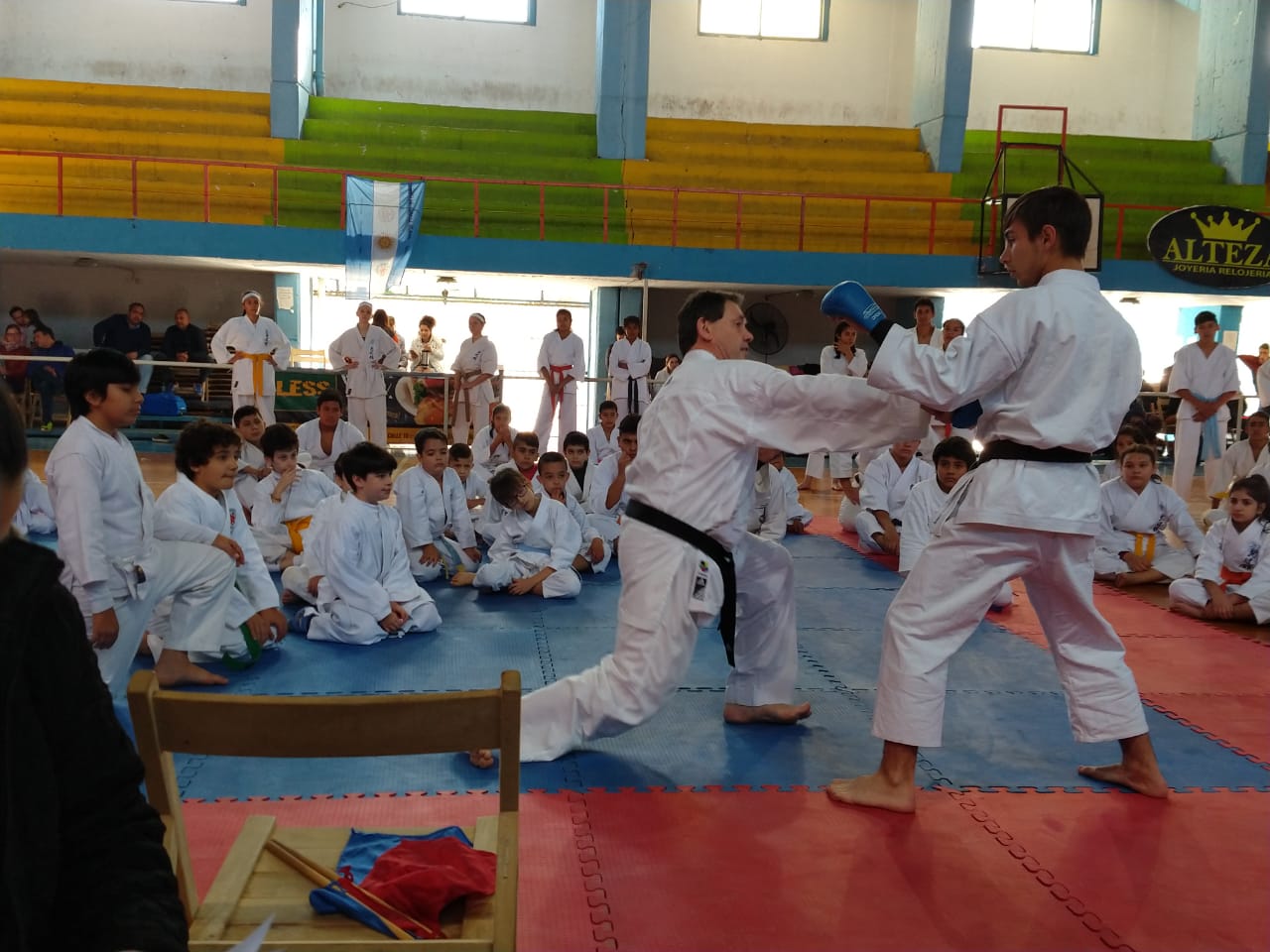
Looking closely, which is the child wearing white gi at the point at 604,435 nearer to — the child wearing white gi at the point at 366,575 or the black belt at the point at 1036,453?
the child wearing white gi at the point at 366,575

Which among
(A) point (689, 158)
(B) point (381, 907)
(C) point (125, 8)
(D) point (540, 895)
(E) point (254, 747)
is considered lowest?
(D) point (540, 895)

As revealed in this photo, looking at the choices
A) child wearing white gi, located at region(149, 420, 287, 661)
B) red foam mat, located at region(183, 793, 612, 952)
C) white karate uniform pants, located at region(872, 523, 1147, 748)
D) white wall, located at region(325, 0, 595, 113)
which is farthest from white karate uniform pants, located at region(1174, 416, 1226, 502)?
white wall, located at region(325, 0, 595, 113)

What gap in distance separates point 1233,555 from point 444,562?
434 centimetres

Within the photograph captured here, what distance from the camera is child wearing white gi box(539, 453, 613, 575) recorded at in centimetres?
612

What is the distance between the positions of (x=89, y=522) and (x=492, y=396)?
8365 millimetres

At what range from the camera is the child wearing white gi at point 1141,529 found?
6.14 meters

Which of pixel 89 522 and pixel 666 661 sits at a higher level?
pixel 89 522

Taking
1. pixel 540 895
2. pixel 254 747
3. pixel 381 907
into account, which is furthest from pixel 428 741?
pixel 540 895

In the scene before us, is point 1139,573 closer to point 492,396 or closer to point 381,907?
point 381,907

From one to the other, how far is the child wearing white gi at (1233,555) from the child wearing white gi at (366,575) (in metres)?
3.93

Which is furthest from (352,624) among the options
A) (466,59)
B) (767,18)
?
(767,18)

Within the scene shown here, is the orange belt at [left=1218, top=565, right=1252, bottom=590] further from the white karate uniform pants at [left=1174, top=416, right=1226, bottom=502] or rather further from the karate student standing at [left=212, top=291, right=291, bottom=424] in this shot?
the karate student standing at [left=212, top=291, right=291, bottom=424]

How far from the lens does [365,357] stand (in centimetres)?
1077

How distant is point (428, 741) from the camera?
4.98ft
